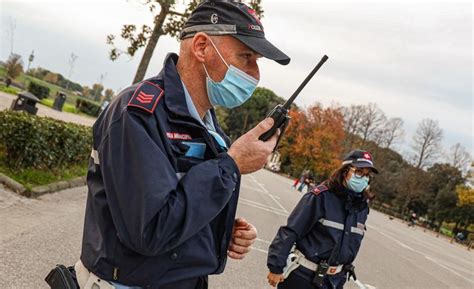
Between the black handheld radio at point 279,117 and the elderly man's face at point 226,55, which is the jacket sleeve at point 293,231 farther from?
the elderly man's face at point 226,55

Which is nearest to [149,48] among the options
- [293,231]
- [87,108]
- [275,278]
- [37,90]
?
[293,231]

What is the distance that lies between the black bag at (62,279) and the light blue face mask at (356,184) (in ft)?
9.27

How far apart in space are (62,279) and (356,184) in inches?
116

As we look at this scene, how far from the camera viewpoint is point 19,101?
583 inches

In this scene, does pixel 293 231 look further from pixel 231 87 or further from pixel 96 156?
pixel 96 156

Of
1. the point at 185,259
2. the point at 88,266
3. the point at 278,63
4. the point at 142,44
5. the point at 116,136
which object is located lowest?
the point at 88,266

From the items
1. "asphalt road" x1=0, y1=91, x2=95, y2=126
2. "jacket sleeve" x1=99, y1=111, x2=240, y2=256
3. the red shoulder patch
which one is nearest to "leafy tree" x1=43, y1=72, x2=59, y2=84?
"asphalt road" x1=0, y1=91, x2=95, y2=126

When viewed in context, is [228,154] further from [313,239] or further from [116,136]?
[313,239]

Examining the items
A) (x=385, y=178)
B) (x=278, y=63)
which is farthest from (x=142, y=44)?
(x=385, y=178)

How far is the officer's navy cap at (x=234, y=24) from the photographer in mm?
1739

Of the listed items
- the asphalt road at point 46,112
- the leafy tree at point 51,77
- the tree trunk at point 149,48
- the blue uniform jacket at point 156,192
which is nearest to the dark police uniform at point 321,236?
the blue uniform jacket at point 156,192

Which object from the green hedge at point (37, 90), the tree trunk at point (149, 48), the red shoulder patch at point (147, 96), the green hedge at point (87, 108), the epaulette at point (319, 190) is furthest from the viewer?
the green hedge at point (87, 108)

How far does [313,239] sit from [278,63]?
233 centimetres

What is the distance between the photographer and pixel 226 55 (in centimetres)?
183
